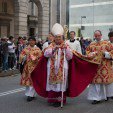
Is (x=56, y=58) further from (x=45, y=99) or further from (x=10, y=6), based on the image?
(x=10, y=6)

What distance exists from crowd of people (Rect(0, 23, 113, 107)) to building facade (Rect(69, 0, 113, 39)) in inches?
2707

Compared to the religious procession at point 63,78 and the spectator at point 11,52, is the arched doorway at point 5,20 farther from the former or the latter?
the religious procession at point 63,78

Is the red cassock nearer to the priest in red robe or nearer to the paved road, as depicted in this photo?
the priest in red robe

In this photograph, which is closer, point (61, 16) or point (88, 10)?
point (61, 16)

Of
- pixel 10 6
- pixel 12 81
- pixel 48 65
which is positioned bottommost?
pixel 12 81

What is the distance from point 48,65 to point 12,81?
5.55 metres

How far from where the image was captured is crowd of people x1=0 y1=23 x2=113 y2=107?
956cm

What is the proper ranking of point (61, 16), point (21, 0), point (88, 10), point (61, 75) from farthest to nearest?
point (88, 10) < point (61, 16) < point (21, 0) < point (61, 75)

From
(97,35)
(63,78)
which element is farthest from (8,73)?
(63,78)

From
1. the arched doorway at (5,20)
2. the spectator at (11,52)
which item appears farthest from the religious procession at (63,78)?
the arched doorway at (5,20)

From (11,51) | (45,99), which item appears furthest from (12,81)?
(45,99)

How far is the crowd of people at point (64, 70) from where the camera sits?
9.56m

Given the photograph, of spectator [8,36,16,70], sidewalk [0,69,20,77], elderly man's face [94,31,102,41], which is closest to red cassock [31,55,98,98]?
elderly man's face [94,31,102,41]

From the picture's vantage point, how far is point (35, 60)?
10.4 meters
